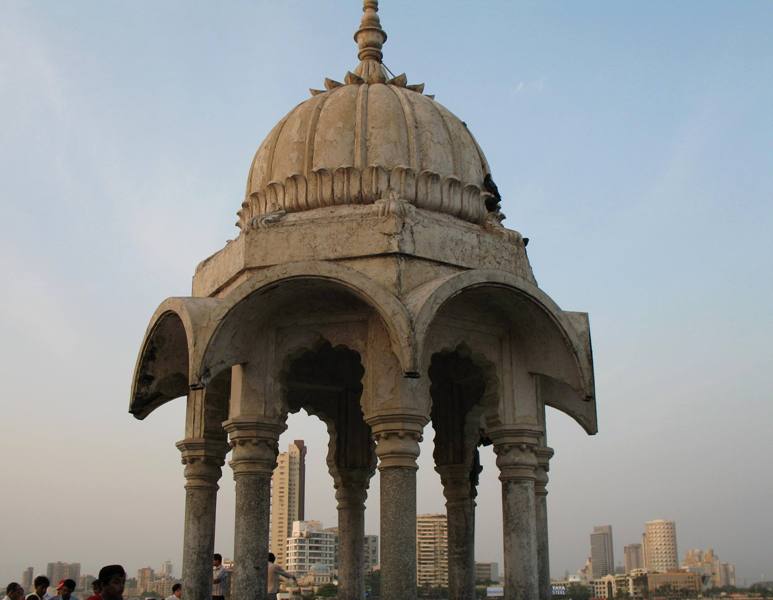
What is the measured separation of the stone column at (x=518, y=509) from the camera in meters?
12.7

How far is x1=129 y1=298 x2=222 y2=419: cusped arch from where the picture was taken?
504 inches

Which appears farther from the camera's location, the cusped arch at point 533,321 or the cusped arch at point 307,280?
the cusped arch at point 533,321

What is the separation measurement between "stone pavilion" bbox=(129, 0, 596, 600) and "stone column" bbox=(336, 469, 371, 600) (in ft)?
10.9

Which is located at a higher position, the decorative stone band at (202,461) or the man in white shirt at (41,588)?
the decorative stone band at (202,461)

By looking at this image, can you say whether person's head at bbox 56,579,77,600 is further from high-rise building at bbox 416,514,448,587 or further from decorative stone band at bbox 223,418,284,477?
high-rise building at bbox 416,514,448,587

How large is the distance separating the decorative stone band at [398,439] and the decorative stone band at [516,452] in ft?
5.27

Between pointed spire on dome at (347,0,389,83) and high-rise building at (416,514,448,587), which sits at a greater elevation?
pointed spire on dome at (347,0,389,83)

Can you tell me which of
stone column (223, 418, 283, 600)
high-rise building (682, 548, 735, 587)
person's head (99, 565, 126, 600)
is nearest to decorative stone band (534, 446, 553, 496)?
stone column (223, 418, 283, 600)

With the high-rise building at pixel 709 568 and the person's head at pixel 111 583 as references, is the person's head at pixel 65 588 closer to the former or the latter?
the person's head at pixel 111 583

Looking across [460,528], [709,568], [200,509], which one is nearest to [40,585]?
[200,509]

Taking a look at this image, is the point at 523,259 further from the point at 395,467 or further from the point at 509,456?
the point at 395,467

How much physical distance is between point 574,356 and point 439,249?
2325 millimetres

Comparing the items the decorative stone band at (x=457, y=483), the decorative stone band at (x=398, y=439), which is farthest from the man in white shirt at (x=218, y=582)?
the decorative stone band at (x=457, y=483)

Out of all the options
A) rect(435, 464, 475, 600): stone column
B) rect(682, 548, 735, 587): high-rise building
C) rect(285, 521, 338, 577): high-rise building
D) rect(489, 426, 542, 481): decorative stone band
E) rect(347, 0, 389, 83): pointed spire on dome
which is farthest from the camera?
rect(682, 548, 735, 587): high-rise building
